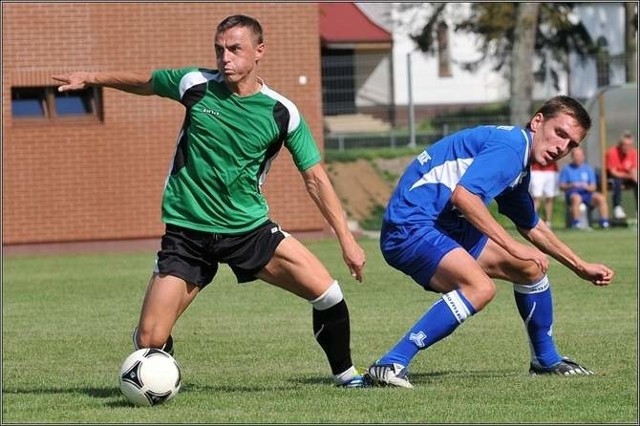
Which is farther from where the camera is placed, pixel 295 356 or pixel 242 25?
pixel 295 356

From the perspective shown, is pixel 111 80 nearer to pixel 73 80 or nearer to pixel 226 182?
pixel 73 80

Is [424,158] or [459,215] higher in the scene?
[424,158]

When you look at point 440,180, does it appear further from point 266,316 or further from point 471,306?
point 266,316

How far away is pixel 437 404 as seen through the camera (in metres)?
7.08

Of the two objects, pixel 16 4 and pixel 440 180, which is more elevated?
pixel 16 4

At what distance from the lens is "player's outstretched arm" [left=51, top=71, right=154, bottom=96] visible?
7629mm

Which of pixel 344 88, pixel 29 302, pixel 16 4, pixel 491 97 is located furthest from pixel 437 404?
pixel 491 97

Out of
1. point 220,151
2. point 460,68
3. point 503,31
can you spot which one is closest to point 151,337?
point 220,151

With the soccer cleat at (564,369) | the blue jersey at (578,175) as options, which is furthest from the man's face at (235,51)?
the blue jersey at (578,175)

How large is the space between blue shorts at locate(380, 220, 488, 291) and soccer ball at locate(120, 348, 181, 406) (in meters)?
1.52

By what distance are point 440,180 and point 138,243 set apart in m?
16.0

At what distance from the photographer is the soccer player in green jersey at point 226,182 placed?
7527mm

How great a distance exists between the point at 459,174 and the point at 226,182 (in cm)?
136

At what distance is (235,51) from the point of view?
742 cm
